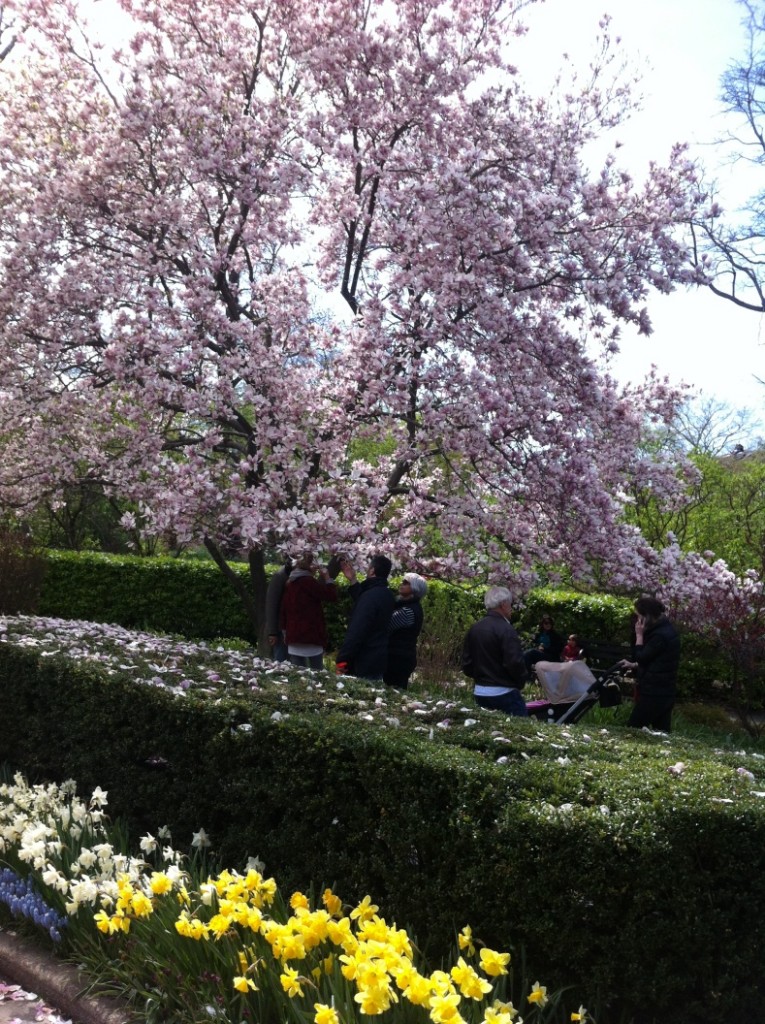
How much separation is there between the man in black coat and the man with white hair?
106 cm

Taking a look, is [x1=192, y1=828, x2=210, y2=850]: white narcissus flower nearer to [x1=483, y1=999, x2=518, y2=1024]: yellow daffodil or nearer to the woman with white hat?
[x1=483, y1=999, x2=518, y2=1024]: yellow daffodil

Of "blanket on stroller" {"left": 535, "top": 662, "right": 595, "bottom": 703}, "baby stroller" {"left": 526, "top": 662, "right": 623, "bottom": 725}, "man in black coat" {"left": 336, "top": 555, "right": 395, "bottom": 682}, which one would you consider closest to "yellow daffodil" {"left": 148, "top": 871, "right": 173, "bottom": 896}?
"man in black coat" {"left": 336, "top": 555, "right": 395, "bottom": 682}

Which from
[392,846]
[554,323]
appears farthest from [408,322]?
[392,846]

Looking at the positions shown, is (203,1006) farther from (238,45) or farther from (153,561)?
(153,561)

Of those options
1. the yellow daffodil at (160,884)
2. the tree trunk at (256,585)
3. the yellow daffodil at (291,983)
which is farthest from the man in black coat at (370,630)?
the yellow daffodil at (291,983)

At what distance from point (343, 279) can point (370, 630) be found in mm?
4383

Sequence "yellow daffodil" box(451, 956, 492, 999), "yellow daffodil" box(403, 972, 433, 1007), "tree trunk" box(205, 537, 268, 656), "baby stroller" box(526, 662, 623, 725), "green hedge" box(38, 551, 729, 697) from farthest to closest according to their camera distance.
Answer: "green hedge" box(38, 551, 729, 697) < "tree trunk" box(205, 537, 268, 656) < "baby stroller" box(526, 662, 623, 725) < "yellow daffodil" box(451, 956, 492, 999) < "yellow daffodil" box(403, 972, 433, 1007)

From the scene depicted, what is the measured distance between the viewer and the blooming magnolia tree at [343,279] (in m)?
9.62

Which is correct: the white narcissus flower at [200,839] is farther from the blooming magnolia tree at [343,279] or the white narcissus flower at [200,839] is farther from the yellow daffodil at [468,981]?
the blooming magnolia tree at [343,279]

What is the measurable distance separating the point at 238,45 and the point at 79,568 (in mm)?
12614

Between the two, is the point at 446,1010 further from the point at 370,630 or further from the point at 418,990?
the point at 370,630

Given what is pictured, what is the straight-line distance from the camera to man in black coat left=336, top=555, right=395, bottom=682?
8508mm

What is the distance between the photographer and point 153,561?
2092 cm

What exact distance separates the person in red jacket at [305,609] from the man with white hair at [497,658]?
2.52 metres
